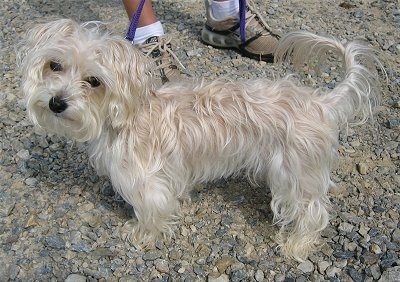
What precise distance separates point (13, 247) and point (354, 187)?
220cm

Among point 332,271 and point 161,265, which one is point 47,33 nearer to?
point 161,265

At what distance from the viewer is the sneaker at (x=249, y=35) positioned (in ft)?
14.9

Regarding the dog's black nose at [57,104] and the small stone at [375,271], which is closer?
the dog's black nose at [57,104]

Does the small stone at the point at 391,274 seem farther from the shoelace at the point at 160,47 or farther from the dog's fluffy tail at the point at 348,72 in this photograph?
the shoelace at the point at 160,47

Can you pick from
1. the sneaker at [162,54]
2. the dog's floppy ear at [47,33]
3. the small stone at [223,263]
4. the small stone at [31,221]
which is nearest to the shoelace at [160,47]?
the sneaker at [162,54]

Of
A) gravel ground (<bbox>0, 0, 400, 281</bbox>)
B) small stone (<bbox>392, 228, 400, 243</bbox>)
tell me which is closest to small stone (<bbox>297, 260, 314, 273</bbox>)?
gravel ground (<bbox>0, 0, 400, 281</bbox>)

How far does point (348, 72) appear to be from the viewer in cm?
285

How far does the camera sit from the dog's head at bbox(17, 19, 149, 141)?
2574 mm

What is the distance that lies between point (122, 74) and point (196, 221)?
122cm

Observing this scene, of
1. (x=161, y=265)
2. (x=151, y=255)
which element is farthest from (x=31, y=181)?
(x=161, y=265)

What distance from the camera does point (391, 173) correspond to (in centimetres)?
351

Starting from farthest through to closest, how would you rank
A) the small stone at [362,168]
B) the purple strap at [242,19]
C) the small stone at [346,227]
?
the purple strap at [242,19], the small stone at [362,168], the small stone at [346,227]

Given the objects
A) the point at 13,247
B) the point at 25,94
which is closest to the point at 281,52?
the point at 25,94

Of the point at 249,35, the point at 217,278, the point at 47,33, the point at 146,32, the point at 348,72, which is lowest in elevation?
the point at 217,278
